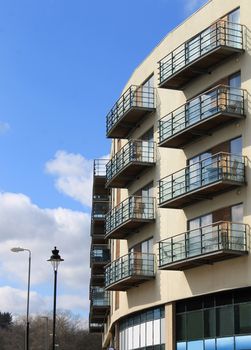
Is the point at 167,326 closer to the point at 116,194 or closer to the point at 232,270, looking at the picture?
the point at 232,270

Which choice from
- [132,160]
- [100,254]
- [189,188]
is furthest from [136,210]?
[100,254]

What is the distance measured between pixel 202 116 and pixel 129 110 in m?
7.70

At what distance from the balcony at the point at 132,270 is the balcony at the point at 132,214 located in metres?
1.64

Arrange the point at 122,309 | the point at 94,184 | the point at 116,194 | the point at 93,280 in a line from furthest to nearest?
the point at 93,280, the point at 94,184, the point at 116,194, the point at 122,309

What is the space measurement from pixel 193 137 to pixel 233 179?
427 centimetres

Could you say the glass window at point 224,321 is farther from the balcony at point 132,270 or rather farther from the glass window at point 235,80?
the glass window at point 235,80

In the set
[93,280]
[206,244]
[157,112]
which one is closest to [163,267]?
[206,244]

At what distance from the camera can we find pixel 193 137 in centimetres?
3294

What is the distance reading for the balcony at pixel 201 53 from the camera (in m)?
30.3

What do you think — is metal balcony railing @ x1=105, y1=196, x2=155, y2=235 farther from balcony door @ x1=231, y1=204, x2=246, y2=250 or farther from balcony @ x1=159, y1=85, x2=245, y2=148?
balcony door @ x1=231, y1=204, x2=246, y2=250

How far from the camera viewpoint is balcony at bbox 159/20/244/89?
30.3 m

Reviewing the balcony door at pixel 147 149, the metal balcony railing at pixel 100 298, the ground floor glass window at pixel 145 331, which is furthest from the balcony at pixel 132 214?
the metal balcony railing at pixel 100 298

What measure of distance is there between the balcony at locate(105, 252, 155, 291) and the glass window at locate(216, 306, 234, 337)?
6.24 meters

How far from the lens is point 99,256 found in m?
60.4
